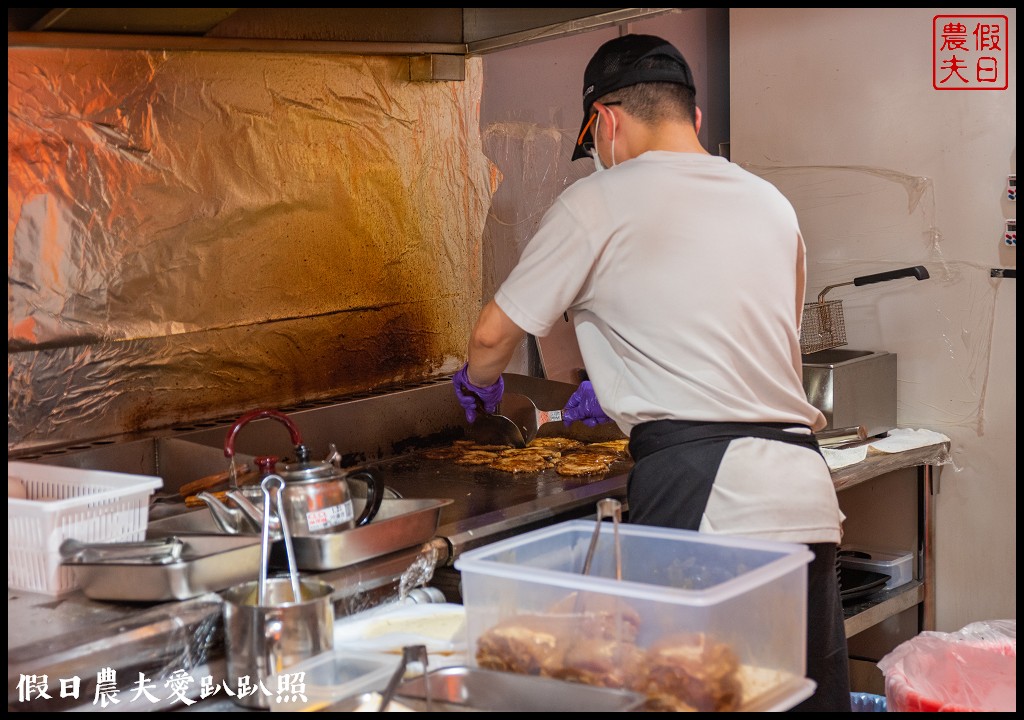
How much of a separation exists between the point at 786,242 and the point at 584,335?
1.28 feet

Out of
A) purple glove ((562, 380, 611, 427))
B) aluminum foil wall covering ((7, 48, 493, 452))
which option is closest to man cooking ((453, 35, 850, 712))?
purple glove ((562, 380, 611, 427))

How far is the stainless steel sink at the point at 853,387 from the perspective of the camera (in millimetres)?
3020

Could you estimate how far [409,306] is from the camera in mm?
3205

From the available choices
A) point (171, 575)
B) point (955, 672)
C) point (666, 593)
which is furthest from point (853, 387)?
point (171, 575)

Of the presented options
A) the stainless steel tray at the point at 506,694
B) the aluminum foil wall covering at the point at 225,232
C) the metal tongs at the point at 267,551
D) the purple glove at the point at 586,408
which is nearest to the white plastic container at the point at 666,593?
the stainless steel tray at the point at 506,694

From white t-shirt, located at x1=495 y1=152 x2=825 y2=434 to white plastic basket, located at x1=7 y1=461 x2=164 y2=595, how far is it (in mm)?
692

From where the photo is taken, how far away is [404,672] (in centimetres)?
146

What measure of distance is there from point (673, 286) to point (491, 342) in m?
0.35

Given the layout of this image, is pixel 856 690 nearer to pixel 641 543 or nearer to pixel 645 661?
pixel 641 543

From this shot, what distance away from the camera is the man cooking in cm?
189

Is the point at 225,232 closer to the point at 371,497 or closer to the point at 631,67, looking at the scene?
the point at 371,497

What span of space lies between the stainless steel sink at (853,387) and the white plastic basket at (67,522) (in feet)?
6.03

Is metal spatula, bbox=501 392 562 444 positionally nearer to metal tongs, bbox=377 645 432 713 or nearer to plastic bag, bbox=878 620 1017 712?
plastic bag, bbox=878 620 1017 712

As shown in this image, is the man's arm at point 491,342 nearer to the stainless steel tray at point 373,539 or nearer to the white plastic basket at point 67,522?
the stainless steel tray at point 373,539
